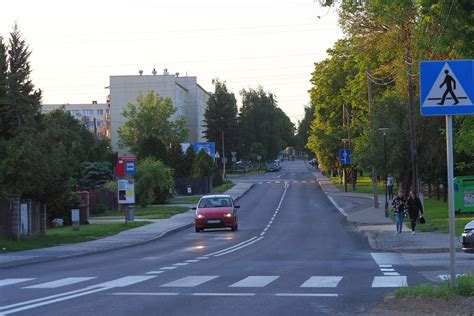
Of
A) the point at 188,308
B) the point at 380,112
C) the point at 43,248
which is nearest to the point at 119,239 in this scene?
the point at 43,248

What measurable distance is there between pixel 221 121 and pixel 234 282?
371 ft

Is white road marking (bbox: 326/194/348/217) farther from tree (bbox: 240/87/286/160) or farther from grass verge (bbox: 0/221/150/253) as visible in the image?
tree (bbox: 240/87/286/160)

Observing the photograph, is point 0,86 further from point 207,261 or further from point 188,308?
point 188,308

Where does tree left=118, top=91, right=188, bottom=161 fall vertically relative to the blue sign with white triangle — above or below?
above

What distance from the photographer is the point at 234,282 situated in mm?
14297

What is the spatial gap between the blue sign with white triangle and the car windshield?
86.4 ft

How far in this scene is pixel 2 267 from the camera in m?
19.6

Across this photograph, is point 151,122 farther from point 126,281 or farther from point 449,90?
point 449,90

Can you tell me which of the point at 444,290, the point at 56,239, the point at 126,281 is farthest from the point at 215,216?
the point at 444,290

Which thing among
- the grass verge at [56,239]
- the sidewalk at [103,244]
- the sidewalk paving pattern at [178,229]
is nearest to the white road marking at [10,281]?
the sidewalk at [103,244]

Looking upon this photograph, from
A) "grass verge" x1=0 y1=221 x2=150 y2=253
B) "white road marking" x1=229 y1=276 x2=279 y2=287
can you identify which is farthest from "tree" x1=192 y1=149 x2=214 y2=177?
"white road marking" x1=229 y1=276 x2=279 y2=287

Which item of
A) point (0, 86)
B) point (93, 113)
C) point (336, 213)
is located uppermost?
point (93, 113)

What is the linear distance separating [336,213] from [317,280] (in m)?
35.5

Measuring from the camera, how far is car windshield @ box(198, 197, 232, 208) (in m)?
36.2
